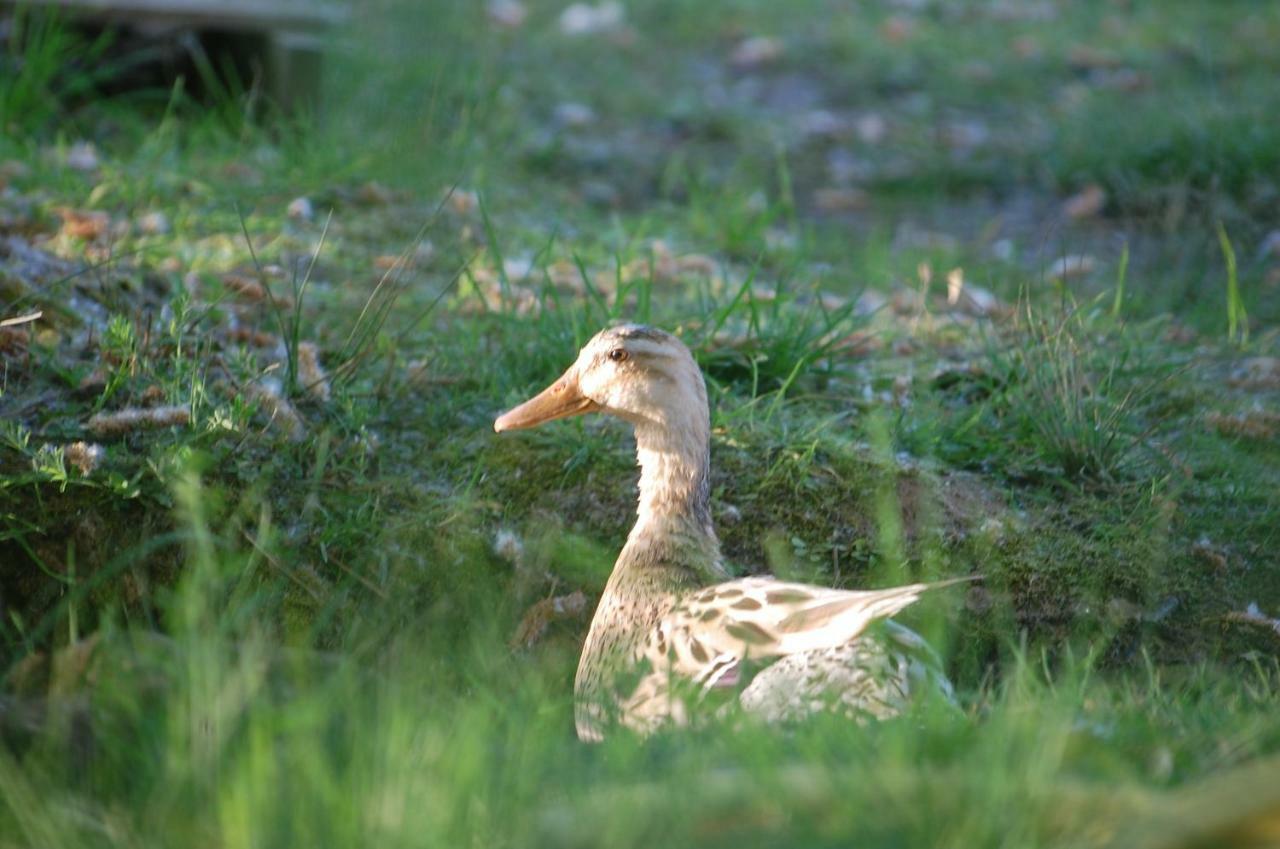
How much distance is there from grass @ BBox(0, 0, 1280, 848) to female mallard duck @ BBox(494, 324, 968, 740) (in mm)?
208

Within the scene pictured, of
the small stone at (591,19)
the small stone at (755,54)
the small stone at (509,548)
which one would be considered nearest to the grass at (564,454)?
the small stone at (509,548)

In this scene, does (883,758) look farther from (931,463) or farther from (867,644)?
(931,463)

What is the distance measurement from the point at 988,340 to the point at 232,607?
2767mm

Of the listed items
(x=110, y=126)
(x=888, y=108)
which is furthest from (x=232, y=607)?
(x=888, y=108)

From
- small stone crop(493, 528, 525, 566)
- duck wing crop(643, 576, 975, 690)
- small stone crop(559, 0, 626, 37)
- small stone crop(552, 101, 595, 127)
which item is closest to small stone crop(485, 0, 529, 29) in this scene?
small stone crop(559, 0, 626, 37)

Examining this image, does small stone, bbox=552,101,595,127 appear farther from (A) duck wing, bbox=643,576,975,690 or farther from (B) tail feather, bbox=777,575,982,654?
(B) tail feather, bbox=777,575,982,654

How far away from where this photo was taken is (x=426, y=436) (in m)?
4.60

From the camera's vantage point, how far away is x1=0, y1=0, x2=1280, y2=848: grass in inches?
99.7

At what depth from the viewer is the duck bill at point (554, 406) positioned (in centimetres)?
394

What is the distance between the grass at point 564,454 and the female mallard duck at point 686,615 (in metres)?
0.21

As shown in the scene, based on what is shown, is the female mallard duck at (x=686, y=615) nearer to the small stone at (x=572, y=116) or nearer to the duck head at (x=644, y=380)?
the duck head at (x=644, y=380)

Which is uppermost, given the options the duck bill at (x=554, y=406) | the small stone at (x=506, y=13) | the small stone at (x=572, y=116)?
the duck bill at (x=554, y=406)

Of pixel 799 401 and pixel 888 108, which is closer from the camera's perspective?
pixel 799 401

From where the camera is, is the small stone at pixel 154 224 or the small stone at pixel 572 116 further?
the small stone at pixel 572 116
